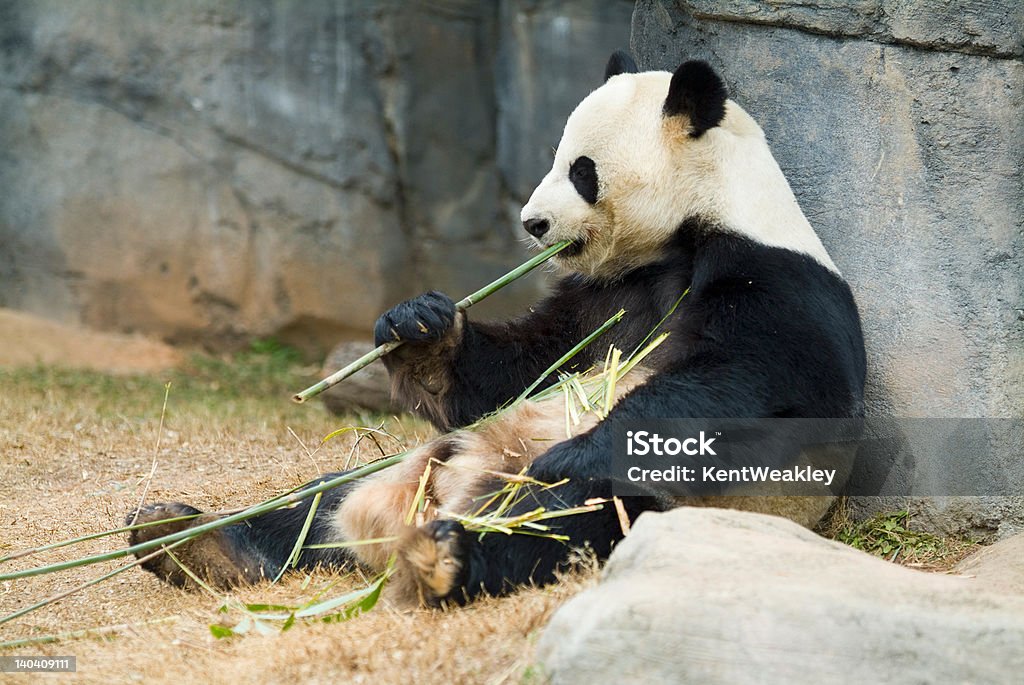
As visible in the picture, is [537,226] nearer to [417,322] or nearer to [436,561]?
[417,322]

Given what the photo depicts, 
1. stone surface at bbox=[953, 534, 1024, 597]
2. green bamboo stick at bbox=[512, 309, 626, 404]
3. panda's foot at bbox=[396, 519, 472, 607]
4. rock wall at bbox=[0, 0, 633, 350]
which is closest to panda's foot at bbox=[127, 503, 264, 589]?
panda's foot at bbox=[396, 519, 472, 607]

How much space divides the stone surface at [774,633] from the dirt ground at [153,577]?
26cm

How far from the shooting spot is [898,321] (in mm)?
4523

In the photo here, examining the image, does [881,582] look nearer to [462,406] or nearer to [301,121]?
[462,406]

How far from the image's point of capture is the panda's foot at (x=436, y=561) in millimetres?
3545

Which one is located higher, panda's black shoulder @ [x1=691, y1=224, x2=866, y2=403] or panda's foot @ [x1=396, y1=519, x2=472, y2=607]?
panda's black shoulder @ [x1=691, y1=224, x2=866, y2=403]

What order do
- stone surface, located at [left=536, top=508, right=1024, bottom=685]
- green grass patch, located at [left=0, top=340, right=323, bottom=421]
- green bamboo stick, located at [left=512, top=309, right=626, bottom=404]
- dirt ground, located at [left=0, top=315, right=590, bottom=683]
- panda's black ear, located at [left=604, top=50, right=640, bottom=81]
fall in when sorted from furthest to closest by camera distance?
green grass patch, located at [left=0, top=340, right=323, bottom=421]
panda's black ear, located at [left=604, top=50, right=640, bottom=81]
green bamboo stick, located at [left=512, top=309, right=626, bottom=404]
dirt ground, located at [left=0, top=315, right=590, bottom=683]
stone surface, located at [left=536, top=508, right=1024, bottom=685]

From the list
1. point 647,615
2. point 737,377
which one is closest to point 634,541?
point 647,615

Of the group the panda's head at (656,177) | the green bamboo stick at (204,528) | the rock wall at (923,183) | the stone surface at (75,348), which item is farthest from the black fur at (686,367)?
the stone surface at (75,348)

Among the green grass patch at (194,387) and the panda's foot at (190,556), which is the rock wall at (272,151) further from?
the panda's foot at (190,556)

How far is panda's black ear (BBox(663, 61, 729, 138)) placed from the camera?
4.17 meters

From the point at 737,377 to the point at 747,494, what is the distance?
464 mm

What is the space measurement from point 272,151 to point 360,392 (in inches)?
137

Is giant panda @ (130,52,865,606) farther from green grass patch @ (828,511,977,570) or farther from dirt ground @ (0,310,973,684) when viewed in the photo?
green grass patch @ (828,511,977,570)
